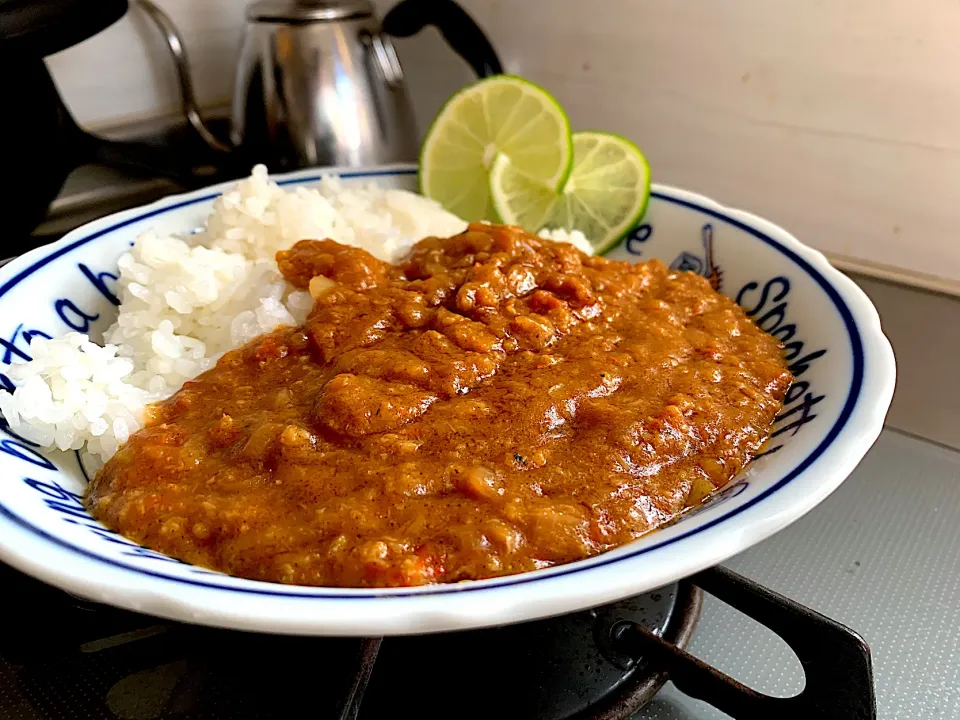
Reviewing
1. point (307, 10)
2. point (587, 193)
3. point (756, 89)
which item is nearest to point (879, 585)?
point (587, 193)

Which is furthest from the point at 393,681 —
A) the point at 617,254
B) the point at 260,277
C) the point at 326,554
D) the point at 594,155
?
the point at 594,155

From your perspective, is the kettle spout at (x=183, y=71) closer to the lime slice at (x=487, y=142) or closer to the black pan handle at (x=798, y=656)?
the lime slice at (x=487, y=142)

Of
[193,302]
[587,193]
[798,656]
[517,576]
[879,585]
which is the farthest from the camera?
[587,193]

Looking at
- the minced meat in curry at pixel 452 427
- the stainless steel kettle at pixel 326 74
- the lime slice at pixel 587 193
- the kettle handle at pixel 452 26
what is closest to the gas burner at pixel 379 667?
the minced meat in curry at pixel 452 427

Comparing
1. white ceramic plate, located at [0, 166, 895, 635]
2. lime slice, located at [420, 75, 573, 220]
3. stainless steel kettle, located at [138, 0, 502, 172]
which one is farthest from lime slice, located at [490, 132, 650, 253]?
stainless steel kettle, located at [138, 0, 502, 172]

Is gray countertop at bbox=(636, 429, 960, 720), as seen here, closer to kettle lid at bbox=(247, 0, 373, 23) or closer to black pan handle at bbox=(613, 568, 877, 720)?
black pan handle at bbox=(613, 568, 877, 720)

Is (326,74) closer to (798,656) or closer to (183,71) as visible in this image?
(183,71)
